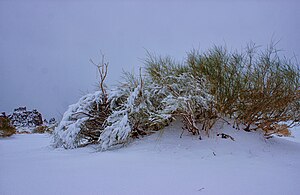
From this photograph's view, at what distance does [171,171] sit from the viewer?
334 centimetres

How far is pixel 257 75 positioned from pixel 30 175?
210 inches

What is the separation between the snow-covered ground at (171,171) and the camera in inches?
104

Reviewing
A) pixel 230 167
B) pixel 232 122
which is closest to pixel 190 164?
pixel 230 167

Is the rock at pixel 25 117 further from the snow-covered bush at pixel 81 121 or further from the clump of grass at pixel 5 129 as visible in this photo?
the snow-covered bush at pixel 81 121

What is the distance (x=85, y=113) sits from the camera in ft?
20.1

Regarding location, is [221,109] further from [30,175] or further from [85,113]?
[30,175]

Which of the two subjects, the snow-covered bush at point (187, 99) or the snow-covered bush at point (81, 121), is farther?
the snow-covered bush at point (81, 121)

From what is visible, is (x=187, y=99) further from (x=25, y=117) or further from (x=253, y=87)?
(x=25, y=117)

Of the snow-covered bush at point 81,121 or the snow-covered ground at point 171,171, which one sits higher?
the snow-covered bush at point 81,121

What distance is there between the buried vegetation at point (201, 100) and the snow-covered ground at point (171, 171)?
Answer: 0.62m

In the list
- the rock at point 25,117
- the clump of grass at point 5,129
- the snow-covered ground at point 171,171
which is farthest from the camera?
the rock at point 25,117

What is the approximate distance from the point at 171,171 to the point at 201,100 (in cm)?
217

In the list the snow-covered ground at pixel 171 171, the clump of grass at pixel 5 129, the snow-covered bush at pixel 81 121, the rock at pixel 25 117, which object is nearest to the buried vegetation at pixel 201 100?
the snow-covered bush at pixel 81 121

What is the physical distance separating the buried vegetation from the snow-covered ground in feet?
2.05
